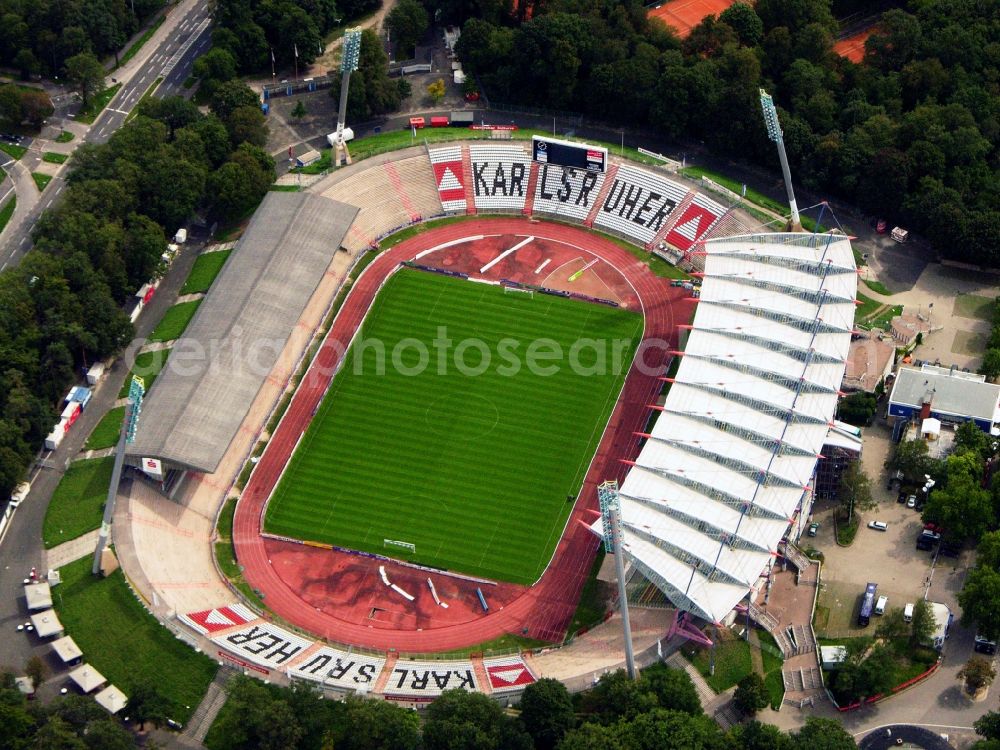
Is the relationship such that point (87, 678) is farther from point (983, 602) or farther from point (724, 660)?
point (983, 602)

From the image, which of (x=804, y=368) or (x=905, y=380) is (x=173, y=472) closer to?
(x=804, y=368)

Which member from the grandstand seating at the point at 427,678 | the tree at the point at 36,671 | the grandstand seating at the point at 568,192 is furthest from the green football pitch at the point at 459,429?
the tree at the point at 36,671

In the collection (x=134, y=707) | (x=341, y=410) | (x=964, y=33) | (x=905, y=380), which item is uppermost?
(x=964, y=33)

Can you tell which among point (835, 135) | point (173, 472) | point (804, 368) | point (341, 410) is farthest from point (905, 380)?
point (173, 472)

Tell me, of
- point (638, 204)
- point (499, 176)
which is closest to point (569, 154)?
point (499, 176)

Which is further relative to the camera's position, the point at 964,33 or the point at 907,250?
the point at 964,33

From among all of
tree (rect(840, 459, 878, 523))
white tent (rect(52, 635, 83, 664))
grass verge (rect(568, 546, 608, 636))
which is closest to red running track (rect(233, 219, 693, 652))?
grass verge (rect(568, 546, 608, 636))
